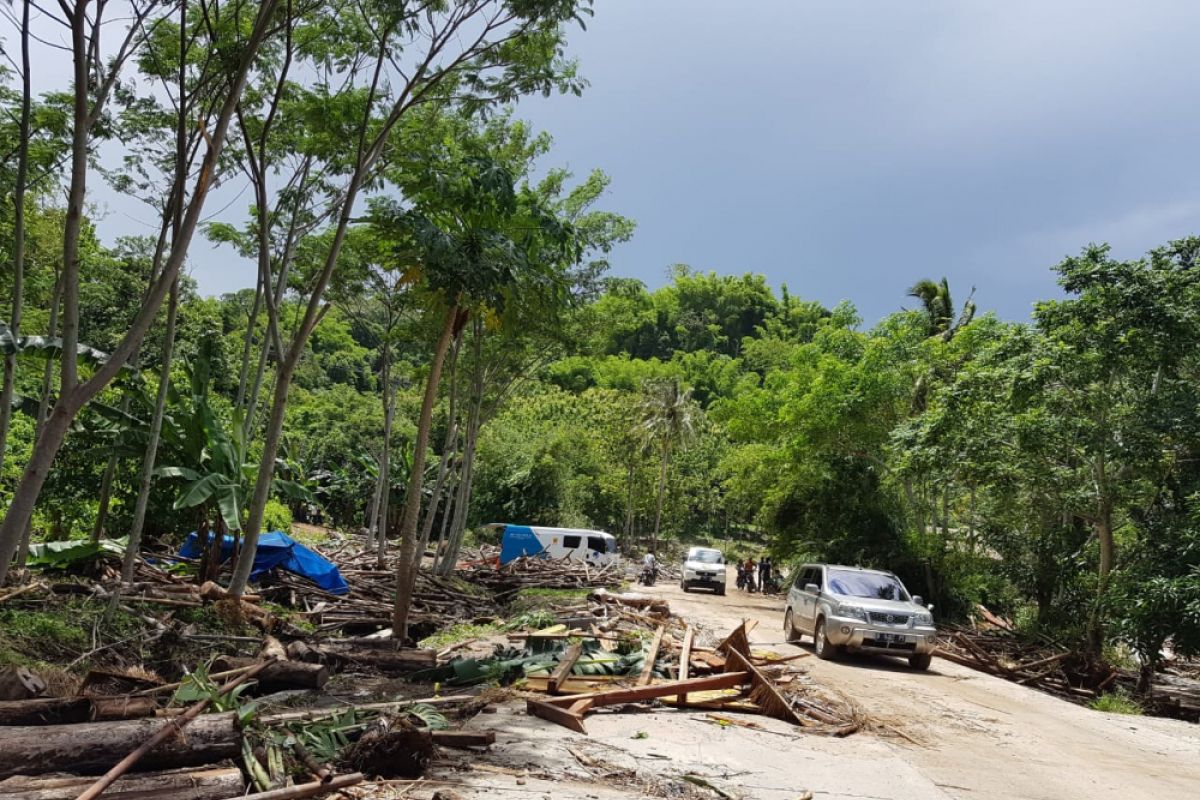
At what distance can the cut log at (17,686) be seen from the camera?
572 cm

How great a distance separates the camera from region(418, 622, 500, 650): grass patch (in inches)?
567

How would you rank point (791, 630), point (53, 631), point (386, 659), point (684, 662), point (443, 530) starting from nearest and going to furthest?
point (53, 631) < point (684, 662) < point (386, 659) < point (791, 630) < point (443, 530)

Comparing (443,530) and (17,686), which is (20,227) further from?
(443,530)

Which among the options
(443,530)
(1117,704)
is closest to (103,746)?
(1117,704)

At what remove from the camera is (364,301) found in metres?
22.0

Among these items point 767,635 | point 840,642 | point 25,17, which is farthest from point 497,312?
point 767,635

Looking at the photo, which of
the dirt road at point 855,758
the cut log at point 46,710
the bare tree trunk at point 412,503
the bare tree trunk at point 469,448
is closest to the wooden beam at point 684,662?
the dirt road at point 855,758

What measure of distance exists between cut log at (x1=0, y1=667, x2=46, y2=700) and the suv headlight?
11.7 m

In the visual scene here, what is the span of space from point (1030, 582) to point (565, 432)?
31721 millimetres

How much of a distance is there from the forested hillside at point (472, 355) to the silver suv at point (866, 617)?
11.1ft

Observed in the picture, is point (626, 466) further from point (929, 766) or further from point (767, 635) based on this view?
point (929, 766)

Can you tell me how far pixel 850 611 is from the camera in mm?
13984

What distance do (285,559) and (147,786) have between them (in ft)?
45.7

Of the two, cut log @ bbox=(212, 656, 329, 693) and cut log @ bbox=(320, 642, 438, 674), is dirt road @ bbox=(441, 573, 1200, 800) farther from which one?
cut log @ bbox=(320, 642, 438, 674)
